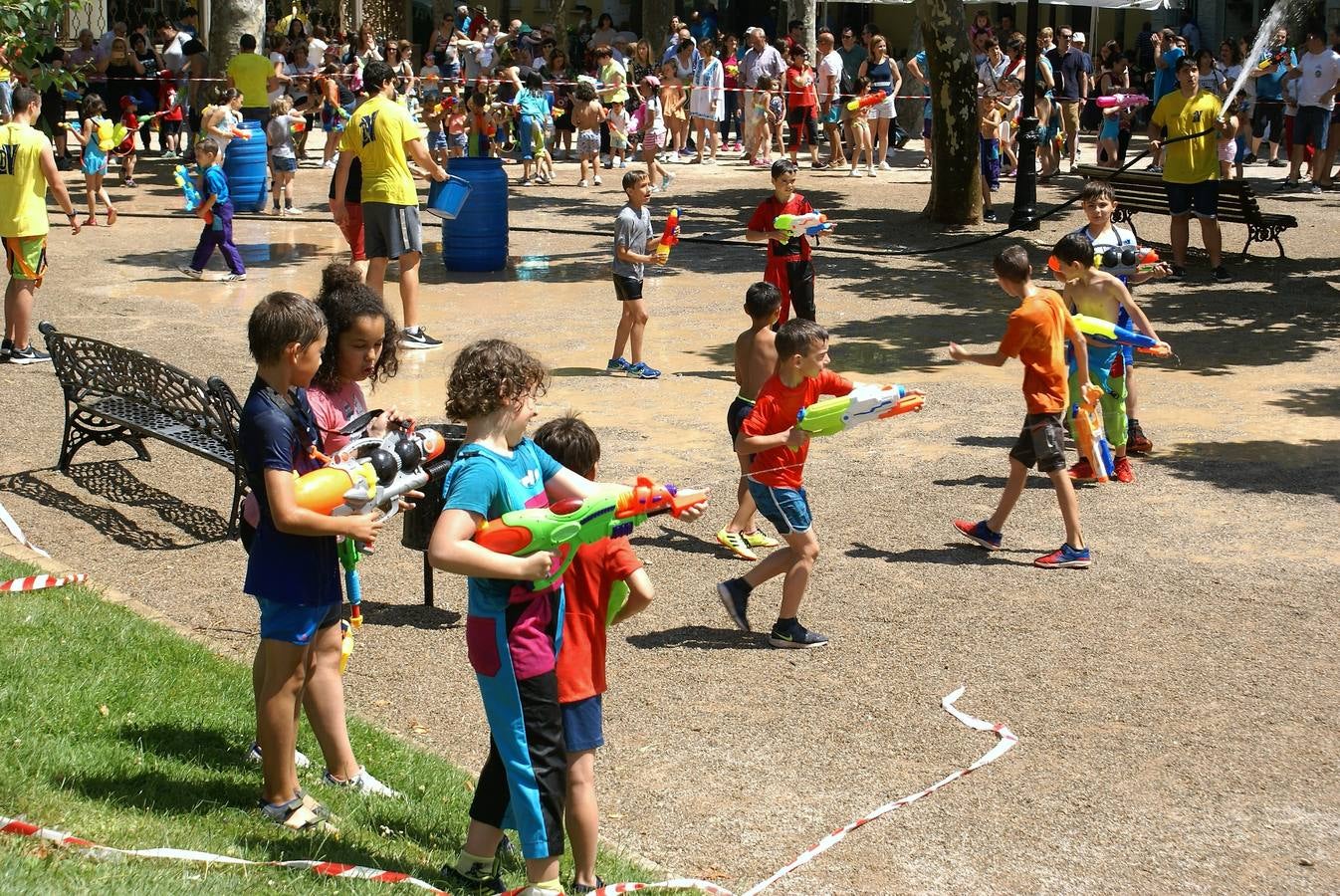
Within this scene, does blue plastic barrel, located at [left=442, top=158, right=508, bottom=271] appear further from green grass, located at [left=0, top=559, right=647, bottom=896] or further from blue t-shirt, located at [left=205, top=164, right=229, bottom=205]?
green grass, located at [left=0, top=559, right=647, bottom=896]

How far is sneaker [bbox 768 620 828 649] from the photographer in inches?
271

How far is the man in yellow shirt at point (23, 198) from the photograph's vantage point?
36.5 feet

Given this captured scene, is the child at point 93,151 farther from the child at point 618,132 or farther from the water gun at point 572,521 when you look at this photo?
the water gun at point 572,521

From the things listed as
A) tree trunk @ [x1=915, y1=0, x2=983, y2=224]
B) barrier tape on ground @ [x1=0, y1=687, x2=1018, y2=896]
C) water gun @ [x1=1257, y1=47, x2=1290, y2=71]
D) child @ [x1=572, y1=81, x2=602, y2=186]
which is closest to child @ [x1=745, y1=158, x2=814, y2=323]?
barrier tape on ground @ [x1=0, y1=687, x2=1018, y2=896]

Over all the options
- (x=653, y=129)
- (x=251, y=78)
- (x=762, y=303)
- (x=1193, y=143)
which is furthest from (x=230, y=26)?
(x=762, y=303)

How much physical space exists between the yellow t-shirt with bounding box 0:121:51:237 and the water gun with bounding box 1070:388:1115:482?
288 inches

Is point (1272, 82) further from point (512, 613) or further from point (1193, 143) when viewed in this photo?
point (512, 613)

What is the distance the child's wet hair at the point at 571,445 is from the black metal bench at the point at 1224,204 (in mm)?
11567

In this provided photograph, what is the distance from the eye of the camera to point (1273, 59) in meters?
24.4

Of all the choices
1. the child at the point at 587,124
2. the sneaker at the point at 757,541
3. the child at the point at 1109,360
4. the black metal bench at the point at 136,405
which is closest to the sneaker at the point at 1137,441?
the child at the point at 1109,360

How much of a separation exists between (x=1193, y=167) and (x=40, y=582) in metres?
12.3

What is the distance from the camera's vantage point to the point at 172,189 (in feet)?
72.7

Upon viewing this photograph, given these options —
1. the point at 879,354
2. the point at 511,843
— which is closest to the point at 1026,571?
the point at 511,843

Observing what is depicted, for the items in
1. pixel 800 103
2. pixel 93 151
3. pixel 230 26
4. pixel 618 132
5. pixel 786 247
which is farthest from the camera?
pixel 800 103
